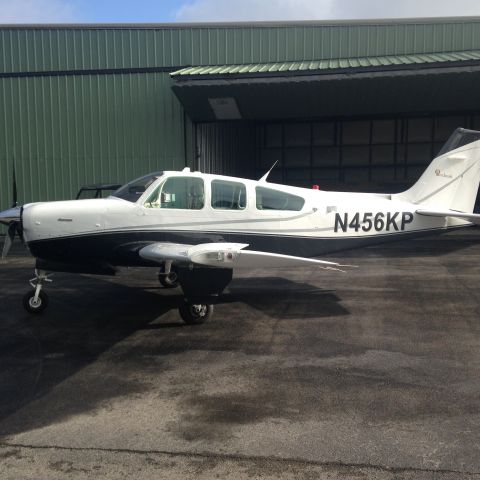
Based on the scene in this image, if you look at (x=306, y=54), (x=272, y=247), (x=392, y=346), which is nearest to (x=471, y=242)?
(x=306, y=54)

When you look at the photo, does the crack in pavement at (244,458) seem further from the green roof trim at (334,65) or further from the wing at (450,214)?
the green roof trim at (334,65)

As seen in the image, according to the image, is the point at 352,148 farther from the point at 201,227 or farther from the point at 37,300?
the point at 37,300

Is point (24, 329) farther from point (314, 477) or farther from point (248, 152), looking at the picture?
point (248, 152)

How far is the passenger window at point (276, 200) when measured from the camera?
25.6 ft

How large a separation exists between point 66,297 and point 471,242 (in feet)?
43.4

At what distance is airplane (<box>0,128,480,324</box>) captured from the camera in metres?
6.48

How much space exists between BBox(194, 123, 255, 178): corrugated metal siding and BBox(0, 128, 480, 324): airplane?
9949mm

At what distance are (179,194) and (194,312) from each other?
6.13ft

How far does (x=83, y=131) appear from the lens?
59.4 feet

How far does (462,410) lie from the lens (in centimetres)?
400

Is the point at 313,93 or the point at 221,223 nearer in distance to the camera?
the point at 221,223

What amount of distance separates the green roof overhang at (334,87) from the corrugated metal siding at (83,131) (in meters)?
1.49

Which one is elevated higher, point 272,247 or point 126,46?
point 126,46

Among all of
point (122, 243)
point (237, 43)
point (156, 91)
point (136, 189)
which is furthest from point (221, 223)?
point (237, 43)
